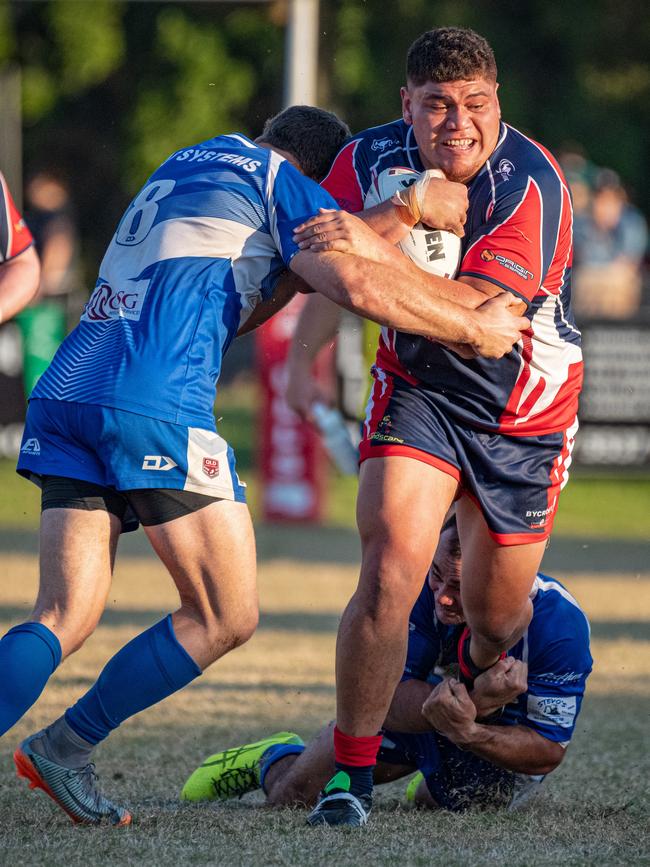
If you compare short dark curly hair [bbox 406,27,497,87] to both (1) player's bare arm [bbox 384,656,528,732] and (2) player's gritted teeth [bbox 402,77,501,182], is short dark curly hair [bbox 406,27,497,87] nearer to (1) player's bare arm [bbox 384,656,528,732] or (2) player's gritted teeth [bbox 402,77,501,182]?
(2) player's gritted teeth [bbox 402,77,501,182]

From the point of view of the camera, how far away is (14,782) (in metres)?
4.36

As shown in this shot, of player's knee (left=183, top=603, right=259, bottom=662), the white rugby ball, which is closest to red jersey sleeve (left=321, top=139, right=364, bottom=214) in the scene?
the white rugby ball

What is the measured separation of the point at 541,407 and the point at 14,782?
2.06 metres

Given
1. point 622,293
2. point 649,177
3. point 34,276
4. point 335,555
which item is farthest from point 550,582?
point 649,177

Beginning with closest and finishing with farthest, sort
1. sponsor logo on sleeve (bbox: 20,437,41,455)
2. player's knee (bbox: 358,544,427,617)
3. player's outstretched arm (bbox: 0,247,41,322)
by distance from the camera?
1. sponsor logo on sleeve (bbox: 20,437,41,455)
2. player's knee (bbox: 358,544,427,617)
3. player's outstretched arm (bbox: 0,247,41,322)

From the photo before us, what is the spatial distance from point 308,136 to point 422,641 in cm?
163

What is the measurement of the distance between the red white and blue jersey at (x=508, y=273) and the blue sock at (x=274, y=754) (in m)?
1.23

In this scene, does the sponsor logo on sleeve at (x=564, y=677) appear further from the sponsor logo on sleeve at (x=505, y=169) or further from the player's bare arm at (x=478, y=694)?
the sponsor logo on sleeve at (x=505, y=169)

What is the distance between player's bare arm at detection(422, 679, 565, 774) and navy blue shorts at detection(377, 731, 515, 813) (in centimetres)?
9

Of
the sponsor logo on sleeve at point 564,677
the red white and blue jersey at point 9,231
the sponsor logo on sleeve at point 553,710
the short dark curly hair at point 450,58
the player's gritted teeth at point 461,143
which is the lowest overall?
the sponsor logo on sleeve at point 553,710

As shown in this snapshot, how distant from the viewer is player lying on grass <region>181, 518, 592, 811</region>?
3982 mm

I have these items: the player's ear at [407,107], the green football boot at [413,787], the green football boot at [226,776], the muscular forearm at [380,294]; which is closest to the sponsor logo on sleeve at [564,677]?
the green football boot at [413,787]

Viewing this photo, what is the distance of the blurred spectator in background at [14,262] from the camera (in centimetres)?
453

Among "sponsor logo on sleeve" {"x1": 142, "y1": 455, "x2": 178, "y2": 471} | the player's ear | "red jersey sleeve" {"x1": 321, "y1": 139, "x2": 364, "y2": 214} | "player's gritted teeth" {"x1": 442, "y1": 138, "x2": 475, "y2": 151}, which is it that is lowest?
"sponsor logo on sleeve" {"x1": 142, "y1": 455, "x2": 178, "y2": 471}
